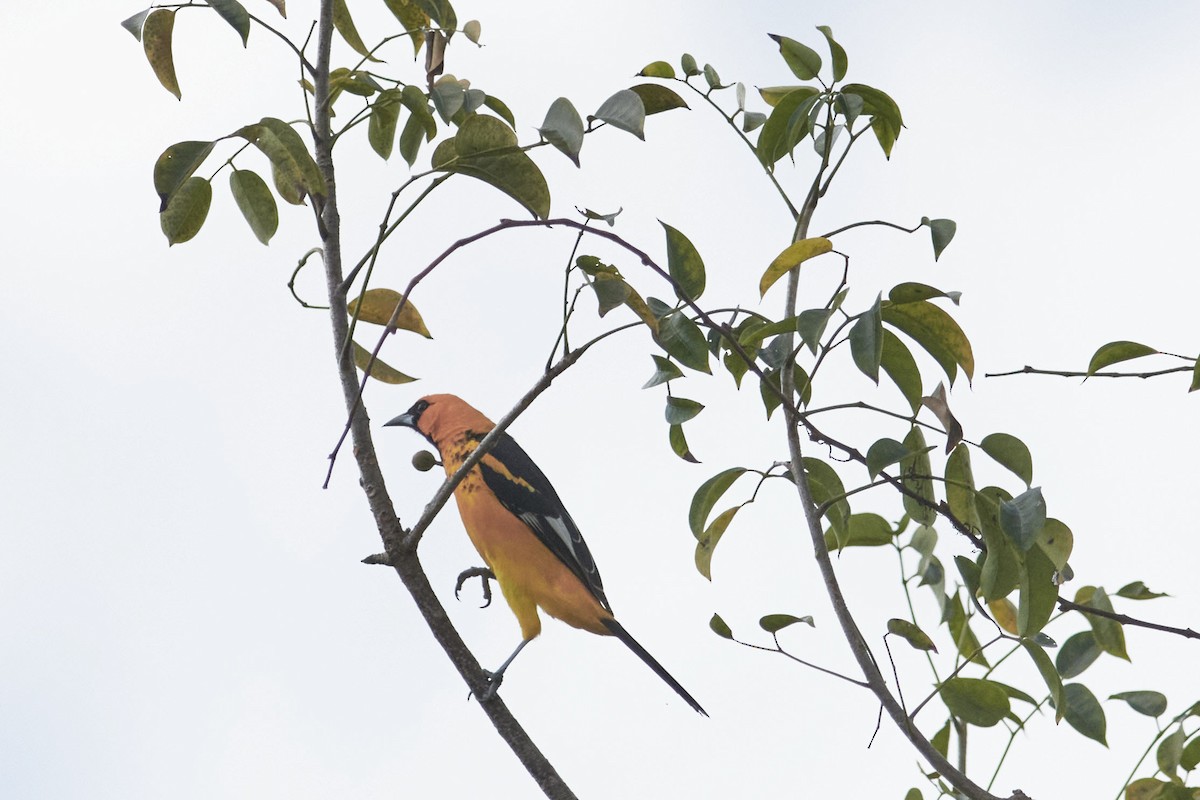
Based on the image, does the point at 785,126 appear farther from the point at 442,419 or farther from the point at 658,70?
the point at 442,419

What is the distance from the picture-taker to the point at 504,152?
205 centimetres

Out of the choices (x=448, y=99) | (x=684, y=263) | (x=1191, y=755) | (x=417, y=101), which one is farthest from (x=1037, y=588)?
(x=417, y=101)

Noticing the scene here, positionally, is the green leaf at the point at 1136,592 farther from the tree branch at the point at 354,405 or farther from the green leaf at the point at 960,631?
the tree branch at the point at 354,405

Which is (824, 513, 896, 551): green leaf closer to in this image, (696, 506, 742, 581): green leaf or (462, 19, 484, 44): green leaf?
(696, 506, 742, 581): green leaf

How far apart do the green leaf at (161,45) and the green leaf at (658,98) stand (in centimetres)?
86

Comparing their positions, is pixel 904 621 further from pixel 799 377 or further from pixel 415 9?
pixel 415 9

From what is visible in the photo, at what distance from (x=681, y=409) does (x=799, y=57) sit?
70 cm

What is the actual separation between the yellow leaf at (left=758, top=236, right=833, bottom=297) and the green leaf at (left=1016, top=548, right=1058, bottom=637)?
64 cm

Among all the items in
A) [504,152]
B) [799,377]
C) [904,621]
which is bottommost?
[904,621]

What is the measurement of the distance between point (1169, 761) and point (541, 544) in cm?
220

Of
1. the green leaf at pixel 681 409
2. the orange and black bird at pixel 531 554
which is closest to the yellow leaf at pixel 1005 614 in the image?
the green leaf at pixel 681 409

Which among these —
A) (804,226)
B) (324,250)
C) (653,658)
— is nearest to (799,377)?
(804,226)

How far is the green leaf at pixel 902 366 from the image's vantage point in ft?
6.88

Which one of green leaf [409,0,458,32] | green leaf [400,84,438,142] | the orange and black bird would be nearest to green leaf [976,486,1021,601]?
green leaf [400,84,438,142]
